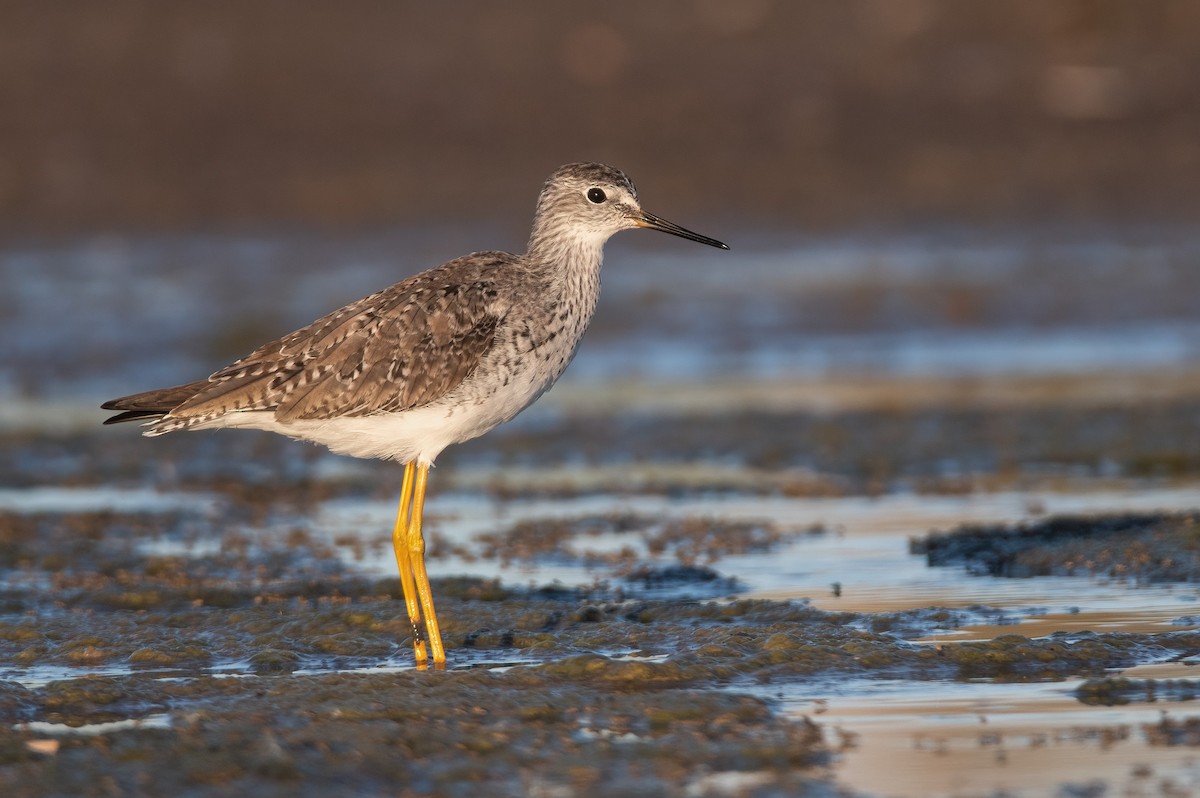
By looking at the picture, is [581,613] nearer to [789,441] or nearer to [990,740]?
[990,740]

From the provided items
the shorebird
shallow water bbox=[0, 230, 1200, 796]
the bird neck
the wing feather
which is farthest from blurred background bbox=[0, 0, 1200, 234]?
the wing feather

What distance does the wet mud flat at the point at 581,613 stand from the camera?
21.5ft

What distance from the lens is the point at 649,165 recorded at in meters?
21.5

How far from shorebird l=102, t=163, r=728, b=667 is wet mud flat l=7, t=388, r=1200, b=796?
913mm

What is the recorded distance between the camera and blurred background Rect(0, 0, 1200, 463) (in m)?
17.5

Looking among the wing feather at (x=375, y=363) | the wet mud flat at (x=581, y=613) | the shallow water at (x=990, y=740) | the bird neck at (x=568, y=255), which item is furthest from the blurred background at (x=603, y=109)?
the shallow water at (x=990, y=740)

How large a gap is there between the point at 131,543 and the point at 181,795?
15.7 feet

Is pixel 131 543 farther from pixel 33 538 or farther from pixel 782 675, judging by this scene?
pixel 782 675

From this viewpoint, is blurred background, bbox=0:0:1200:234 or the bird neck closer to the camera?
the bird neck

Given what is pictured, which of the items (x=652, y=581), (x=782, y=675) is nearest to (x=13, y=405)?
(x=652, y=581)

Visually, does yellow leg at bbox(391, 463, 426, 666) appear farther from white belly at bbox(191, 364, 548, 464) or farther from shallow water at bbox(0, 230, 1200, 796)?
white belly at bbox(191, 364, 548, 464)

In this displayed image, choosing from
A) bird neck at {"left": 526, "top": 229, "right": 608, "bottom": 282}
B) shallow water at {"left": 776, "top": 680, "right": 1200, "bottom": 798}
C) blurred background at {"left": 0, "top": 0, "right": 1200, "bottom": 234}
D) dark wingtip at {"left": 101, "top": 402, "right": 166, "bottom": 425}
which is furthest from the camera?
blurred background at {"left": 0, "top": 0, "right": 1200, "bottom": 234}

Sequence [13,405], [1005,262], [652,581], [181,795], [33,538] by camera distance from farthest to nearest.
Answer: [1005,262]
[13,405]
[33,538]
[652,581]
[181,795]

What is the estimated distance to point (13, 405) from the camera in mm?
14875
